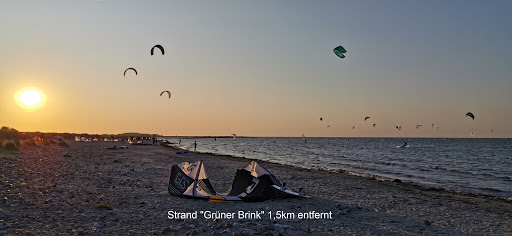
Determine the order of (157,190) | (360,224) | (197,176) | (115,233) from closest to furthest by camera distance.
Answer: (115,233) < (360,224) < (197,176) < (157,190)

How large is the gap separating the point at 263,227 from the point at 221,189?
7.61m

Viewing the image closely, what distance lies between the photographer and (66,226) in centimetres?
736

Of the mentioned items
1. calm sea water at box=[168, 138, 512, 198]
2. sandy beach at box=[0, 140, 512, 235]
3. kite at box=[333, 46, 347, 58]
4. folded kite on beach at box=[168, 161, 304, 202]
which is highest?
kite at box=[333, 46, 347, 58]

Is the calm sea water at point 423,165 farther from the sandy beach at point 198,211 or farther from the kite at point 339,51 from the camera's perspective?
the kite at point 339,51

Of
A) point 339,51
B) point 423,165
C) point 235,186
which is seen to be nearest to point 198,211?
point 235,186

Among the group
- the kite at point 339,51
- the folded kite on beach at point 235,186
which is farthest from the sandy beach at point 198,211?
the kite at point 339,51

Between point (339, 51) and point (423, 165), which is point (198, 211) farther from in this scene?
point (423, 165)

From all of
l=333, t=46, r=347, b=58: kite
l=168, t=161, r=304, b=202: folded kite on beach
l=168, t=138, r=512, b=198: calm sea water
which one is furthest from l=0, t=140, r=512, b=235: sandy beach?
l=168, t=138, r=512, b=198: calm sea water

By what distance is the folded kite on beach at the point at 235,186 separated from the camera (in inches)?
444

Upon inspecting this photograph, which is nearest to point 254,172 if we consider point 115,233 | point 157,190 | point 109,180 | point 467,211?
point 157,190

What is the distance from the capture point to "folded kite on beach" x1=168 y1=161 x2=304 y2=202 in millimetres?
11273

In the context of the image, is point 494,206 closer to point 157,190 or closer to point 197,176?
point 197,176

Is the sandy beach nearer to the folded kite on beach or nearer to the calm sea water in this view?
the folded kite on beach

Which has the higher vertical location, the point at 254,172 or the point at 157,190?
the point at 254,172
